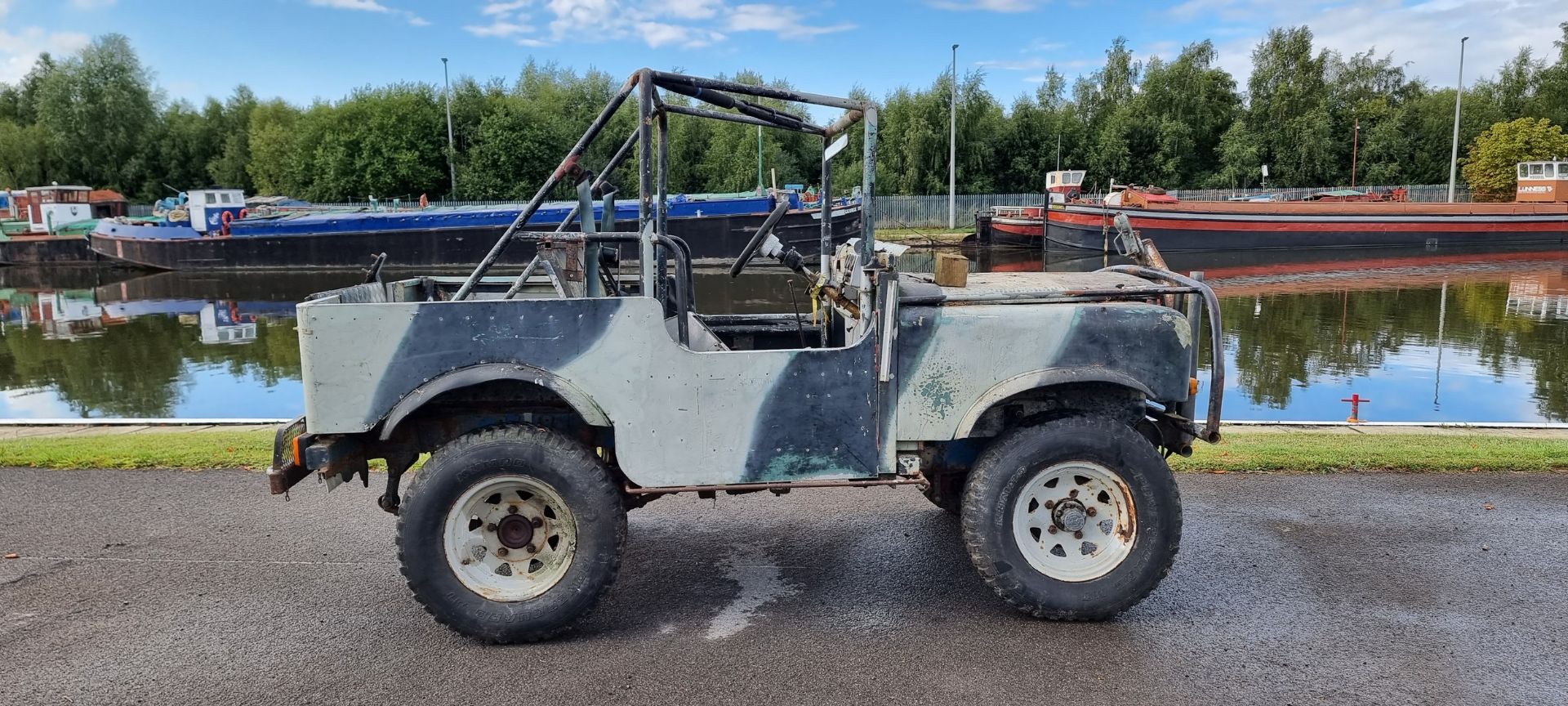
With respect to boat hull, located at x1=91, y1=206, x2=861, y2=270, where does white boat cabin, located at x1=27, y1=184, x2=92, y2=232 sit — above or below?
above

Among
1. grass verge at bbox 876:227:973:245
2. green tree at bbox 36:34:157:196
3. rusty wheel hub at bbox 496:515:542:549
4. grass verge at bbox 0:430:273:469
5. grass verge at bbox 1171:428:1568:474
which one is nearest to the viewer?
rusty wheel hub at bbox 496:515:542:549

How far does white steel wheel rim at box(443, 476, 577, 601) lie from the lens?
4.41 metres

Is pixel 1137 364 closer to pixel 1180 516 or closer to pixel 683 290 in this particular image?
pixel 1180 516

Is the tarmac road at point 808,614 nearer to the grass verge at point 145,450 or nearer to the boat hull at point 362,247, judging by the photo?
the grass verge at point 145,450

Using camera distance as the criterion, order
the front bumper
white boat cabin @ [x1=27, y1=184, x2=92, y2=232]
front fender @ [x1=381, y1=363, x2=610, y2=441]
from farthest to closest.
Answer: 1. white boat cabin @ [x1=27, y1=184, x2=92, y2=232]
2. the front bumper
3. front fender @ [x1=381, y1=363, x2=610, y2=441]

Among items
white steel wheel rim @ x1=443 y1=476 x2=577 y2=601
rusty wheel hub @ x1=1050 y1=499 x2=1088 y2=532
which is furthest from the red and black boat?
white steel wheel rim @ x1=443 y1=476 x2=577 y2=601

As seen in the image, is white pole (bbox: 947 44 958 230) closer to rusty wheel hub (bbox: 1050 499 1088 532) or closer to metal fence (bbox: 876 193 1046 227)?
metal fence (bbox: 876 193 1046 227)

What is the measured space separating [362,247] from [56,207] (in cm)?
2059

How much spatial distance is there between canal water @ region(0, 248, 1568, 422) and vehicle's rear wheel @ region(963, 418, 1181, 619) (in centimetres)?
203

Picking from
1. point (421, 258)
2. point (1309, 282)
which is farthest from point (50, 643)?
point (421, 258)

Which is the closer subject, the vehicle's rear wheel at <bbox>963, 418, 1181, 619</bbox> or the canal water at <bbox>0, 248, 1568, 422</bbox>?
the vehicle's rear wheel at <bbox>963, 418, 1181, 619</bbox>

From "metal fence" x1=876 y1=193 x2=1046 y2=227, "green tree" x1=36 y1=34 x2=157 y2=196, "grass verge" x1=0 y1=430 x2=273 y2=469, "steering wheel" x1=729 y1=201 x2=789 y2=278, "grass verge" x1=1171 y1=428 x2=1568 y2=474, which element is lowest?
"grass verge" x1=1171 y1=428 x2=1568 y2=474

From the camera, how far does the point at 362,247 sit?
35.0 m

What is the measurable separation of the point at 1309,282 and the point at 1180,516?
2364 cm
